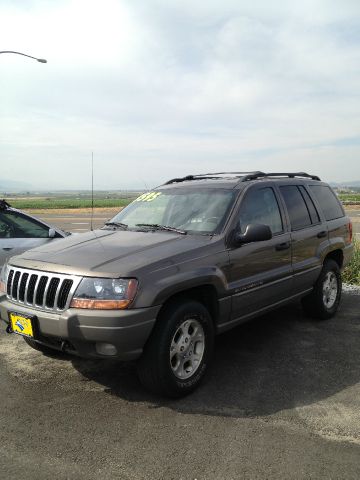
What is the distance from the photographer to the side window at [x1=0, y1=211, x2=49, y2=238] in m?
6.27

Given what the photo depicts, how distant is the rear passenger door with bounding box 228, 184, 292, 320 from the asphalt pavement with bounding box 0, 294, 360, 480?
597mm

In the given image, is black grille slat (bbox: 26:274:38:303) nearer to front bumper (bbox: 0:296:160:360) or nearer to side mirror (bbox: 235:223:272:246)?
front bumper (bbox: 0:296:160:360)

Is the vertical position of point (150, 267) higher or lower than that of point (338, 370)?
higher

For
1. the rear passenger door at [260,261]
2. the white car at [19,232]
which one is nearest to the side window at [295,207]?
the rear passenger door at [260,261]

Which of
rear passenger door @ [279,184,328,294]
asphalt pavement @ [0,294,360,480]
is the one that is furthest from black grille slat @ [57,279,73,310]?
rear passenger door @ [279,184,328,294]

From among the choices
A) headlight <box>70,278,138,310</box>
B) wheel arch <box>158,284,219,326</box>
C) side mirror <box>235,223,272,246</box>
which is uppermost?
side mirror <box>235,223,272,246</box>

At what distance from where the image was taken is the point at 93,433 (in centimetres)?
306

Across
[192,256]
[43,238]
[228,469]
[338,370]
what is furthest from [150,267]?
[43,238]

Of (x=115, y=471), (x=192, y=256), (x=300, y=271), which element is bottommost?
(x=115, y=471)

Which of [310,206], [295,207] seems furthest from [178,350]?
[310,206]

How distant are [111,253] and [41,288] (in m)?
0.61

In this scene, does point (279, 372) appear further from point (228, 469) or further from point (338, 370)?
point (228, 469)

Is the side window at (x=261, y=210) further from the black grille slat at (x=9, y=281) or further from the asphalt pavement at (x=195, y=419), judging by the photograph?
the black grille slat at (x=9, y=281)

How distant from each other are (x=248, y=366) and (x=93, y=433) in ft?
5.51
